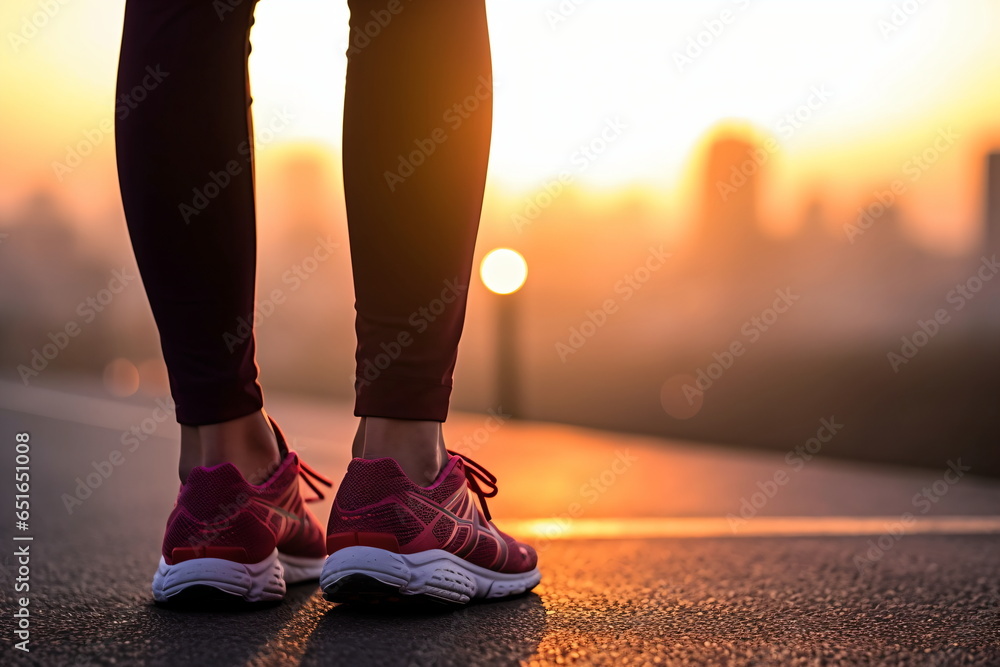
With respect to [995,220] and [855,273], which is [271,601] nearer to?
[995,220]

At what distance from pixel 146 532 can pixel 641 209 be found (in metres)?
17.8

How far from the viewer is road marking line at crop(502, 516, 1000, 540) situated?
182 centimetres

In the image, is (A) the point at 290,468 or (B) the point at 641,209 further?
(B) the point at 641,209

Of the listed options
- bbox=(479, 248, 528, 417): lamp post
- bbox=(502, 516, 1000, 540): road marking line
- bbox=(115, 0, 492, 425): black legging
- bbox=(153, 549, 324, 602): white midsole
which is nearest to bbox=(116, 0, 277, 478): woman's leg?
bbox=(115, 0, 492, 425): black legging

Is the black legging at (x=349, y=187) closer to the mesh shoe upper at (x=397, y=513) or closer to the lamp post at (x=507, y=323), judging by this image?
the mesh shoe upper at (x=397, y=513)

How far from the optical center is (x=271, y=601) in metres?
1.02

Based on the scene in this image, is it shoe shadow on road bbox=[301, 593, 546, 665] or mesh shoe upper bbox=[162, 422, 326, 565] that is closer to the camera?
shoe shadow on road bbox=[301, 593, 546, 665]

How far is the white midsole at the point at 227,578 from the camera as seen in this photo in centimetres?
96

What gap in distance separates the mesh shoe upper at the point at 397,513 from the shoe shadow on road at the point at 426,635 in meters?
0.07

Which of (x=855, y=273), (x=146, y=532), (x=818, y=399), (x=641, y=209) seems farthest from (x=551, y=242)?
(x=855, y=273)

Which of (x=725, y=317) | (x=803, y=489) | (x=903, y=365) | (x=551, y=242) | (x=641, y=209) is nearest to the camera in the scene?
(x=803, y=489)

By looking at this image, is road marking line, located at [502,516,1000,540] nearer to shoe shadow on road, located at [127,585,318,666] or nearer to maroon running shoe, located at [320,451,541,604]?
maroon running shoe, located at [320,451,541,604]

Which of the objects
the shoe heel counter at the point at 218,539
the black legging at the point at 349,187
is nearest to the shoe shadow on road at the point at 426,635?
the shoe heel counter at the point at 218,539

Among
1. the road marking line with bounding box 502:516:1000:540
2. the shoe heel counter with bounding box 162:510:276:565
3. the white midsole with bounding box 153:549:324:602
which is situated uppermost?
the shoe heel counter with bounding box 162:510:276:565
